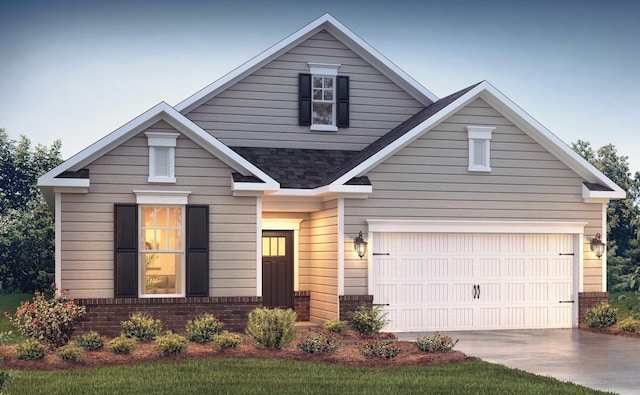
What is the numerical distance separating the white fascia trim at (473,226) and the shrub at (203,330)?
4306 mm

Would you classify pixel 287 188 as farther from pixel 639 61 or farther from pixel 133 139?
pixel 639 61

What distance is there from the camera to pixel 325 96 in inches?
851

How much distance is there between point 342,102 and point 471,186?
4.12 metres

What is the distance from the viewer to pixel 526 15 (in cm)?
3012

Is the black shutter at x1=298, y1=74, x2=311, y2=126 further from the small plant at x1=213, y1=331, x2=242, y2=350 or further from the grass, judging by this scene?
the grass

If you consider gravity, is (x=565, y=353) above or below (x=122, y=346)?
below

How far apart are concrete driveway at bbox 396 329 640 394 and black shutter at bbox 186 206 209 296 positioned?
426cm

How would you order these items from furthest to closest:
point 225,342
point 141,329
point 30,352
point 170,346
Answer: point 141,329
point 225,342
point 170,346
point 30,352

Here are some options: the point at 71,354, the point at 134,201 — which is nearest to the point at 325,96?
the point at 134,201

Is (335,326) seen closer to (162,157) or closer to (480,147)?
(162,157)

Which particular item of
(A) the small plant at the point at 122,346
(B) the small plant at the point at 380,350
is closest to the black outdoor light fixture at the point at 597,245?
(B) the small plant at the point at 380,350

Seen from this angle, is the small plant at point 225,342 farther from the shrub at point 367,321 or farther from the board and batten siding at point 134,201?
the shrub at point 367,321

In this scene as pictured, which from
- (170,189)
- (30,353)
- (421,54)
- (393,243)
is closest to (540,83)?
(421,54)

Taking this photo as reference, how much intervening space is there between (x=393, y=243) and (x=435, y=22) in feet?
41.3
